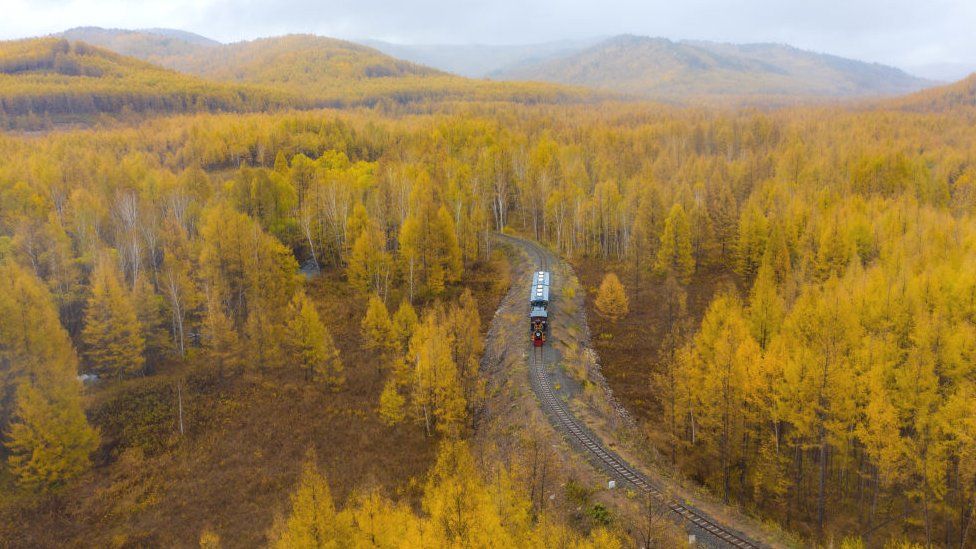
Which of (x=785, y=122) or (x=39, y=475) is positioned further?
(x=785, y=122)

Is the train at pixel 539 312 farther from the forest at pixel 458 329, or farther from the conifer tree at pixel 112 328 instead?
the conifer tree at pixel 112 328

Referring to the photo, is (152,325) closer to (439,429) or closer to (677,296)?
(439,429)

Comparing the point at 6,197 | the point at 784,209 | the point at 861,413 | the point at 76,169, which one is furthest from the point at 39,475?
the point at 784,209

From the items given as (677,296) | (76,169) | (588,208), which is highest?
(76,169)

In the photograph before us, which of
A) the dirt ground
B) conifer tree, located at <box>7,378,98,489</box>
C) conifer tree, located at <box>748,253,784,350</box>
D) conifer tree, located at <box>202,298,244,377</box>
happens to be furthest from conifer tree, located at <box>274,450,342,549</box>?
conifer tree, located at <box>748,253,784,350</box>

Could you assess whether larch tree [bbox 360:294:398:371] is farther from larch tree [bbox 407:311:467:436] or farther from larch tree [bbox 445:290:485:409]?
larch tree [bbox 407:311:467:436]

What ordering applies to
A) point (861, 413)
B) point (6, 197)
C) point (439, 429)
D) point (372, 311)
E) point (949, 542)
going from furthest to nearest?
point (6, 197)
point (372, 311)
point (439, 429)
point (861, 413)
point (949, 542)
